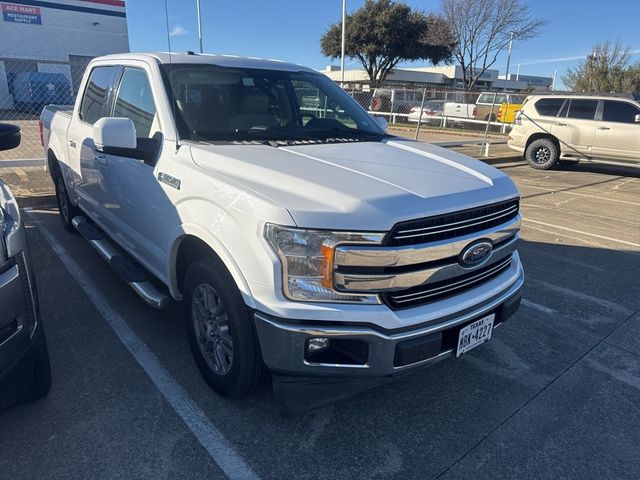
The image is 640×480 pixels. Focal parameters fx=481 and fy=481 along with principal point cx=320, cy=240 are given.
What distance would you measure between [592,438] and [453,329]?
1060mm

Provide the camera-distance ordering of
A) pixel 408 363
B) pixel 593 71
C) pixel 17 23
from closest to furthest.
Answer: pixel 408 363 < pixel 17 23 < pixel 593 71

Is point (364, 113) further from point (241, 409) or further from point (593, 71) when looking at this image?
point (593, 71)

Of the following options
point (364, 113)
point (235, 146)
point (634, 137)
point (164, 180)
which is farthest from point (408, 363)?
point (634, 137)

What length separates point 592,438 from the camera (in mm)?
2666

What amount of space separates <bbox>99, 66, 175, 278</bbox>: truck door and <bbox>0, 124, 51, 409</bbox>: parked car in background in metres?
0.79

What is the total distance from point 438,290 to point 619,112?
11.7m

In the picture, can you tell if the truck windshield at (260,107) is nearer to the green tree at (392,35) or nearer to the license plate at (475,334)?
the license plate at (475,334)

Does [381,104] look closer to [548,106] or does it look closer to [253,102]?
[548,106]

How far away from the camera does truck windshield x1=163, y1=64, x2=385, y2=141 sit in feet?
10.6

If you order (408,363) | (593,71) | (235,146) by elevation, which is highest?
(593,71)

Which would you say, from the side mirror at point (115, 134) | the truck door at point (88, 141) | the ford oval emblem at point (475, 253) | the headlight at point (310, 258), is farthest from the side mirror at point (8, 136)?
the ford oval emblem at point (475, 253)

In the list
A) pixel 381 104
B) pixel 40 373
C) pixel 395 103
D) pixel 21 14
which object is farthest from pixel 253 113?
pixel 21 14

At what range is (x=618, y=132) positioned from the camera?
11.5 metres

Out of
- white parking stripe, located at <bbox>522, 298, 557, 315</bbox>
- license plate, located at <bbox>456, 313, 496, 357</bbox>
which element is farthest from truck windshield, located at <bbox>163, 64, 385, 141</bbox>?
white parking stripe, located at <bbox>522, 298, 557, 315</bbox>
